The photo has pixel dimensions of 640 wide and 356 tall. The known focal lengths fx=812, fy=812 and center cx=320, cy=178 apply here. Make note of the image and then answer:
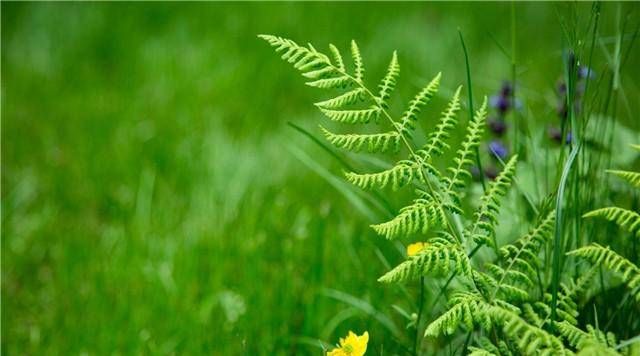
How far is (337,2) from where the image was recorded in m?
4.38

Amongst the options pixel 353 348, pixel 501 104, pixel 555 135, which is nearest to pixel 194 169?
pixel 501 104

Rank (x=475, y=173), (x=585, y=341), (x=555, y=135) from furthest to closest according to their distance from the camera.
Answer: (x=475, y=173), (x=555, y=135), (x=585, y=341)

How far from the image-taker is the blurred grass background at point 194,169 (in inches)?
86.7

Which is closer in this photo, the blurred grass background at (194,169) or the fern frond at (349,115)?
the fern frond at (349,115)

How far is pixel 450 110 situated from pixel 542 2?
122 inches

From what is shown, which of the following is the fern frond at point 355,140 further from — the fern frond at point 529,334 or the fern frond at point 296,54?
the fern frond at point 529,334

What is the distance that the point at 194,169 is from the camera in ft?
9.94

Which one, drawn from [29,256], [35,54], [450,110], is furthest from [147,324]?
[35,54]

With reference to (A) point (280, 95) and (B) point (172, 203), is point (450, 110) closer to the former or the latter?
(B) point (172, 203)

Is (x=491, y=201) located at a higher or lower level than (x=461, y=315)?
higher

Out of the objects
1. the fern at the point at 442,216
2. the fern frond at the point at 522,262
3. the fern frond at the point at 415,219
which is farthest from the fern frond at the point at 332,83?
the fern frond at the point at 522,262

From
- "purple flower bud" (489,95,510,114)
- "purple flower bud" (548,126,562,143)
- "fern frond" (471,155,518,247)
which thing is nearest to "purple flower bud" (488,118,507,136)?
"purple flower bud" (489,95,510,114)

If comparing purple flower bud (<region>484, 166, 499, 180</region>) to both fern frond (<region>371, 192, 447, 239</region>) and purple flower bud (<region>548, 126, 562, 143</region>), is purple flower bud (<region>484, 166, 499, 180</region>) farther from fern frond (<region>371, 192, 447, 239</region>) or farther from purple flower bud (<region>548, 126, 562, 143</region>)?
fern frond (<region>371, 192, 447, 239</region>)

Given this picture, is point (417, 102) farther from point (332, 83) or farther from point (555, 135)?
point (555, 135)
